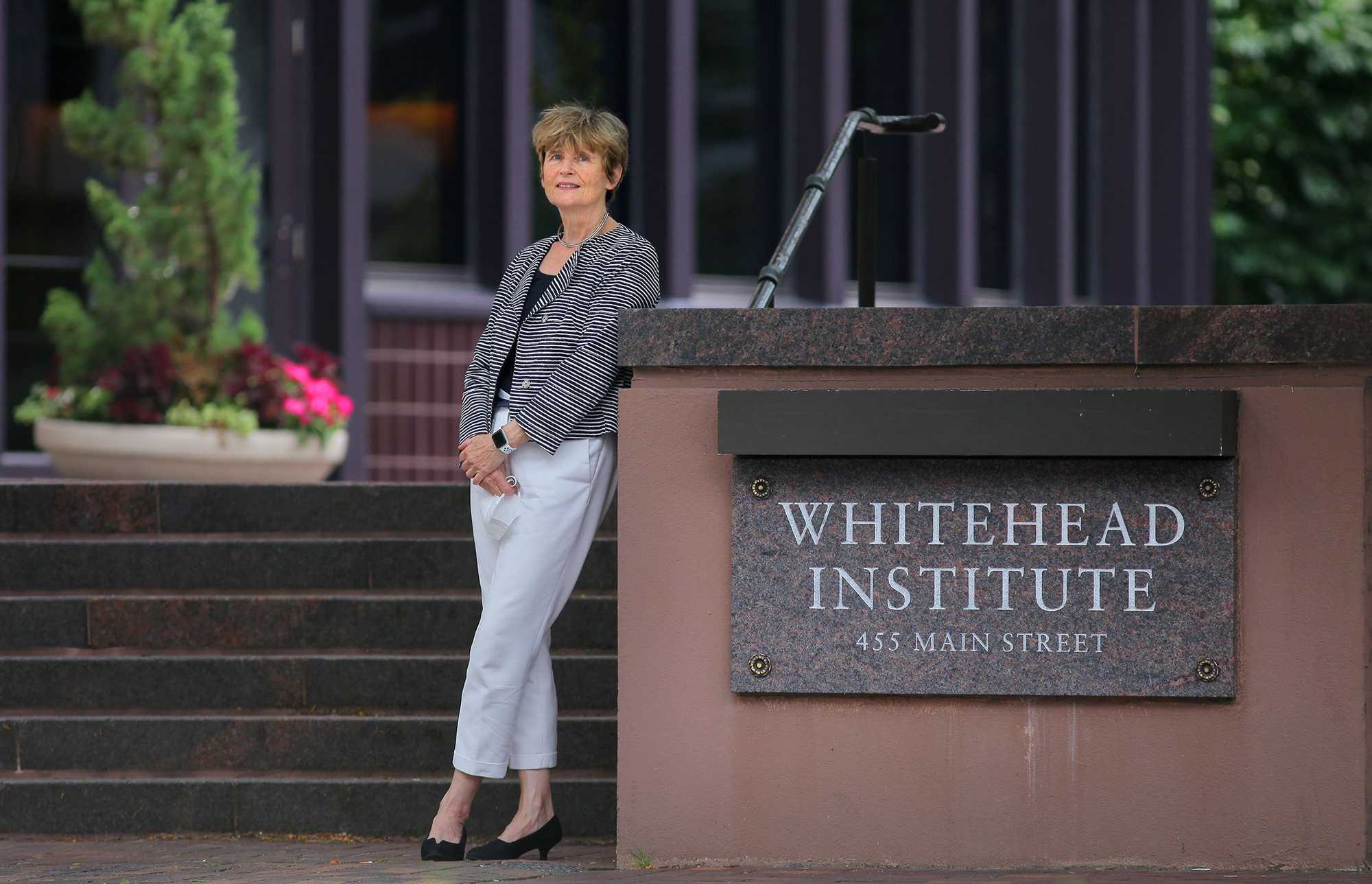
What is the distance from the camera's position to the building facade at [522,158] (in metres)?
11.1

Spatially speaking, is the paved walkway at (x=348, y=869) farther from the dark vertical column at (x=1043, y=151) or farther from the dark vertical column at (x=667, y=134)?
the dark vertical column at (x=1043, y=151)

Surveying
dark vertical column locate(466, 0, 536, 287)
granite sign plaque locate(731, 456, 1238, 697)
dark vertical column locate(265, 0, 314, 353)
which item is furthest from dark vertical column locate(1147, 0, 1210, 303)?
granite sign plaque locate(731, 456, 1238, 697)

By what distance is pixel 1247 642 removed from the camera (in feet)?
17.5

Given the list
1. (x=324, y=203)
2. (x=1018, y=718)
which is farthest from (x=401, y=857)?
(x=324, y=203)

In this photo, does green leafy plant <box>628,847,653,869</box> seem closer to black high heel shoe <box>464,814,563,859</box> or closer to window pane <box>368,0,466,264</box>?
black high heel shoe <box>464,814,563,859</box>

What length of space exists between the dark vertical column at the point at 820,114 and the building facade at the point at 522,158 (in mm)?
17

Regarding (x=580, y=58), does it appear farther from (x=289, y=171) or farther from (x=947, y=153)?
(x=947, y=153)

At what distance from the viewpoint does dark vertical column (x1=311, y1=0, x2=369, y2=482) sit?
1172 cm

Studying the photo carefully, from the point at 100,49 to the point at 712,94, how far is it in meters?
4.44

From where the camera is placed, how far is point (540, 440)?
5.51m

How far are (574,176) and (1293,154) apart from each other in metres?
21.9

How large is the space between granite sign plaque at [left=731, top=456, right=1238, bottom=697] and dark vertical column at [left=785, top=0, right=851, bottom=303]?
8.56 metres

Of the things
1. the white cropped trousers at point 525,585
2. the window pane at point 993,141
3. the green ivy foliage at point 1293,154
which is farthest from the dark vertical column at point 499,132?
the green ivy foliage at point 1293,154

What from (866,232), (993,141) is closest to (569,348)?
(866,232)
